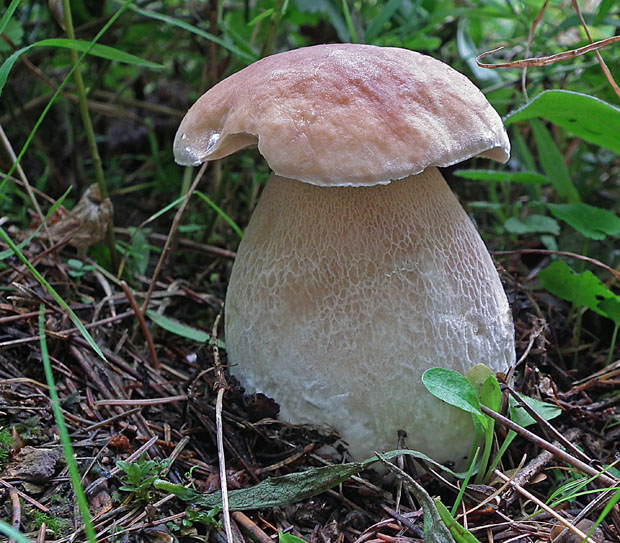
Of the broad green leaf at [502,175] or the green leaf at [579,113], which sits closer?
the green leaf at [579,113]

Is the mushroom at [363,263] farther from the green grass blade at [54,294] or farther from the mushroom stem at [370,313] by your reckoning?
the green grass blade at [54,294]

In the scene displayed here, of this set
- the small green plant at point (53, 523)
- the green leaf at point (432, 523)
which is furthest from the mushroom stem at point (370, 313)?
the small green plant at point (53, 523)

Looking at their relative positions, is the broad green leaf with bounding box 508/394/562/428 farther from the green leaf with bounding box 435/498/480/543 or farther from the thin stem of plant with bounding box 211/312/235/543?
the thin stem of plant with bounding box 211/312/235/543

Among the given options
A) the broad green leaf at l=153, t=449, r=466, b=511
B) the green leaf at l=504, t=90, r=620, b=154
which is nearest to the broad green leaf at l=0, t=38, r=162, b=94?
the broad green leaf at l=153, t=449, r=466, b=511

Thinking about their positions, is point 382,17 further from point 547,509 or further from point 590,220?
point 547,509

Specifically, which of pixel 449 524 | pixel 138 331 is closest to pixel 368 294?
pixel 449 524
